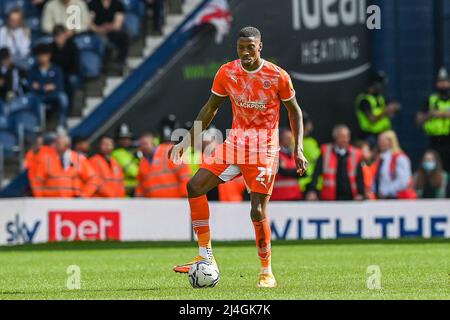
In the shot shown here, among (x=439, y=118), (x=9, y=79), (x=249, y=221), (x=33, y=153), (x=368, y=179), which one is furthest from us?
(x=9, y=79)

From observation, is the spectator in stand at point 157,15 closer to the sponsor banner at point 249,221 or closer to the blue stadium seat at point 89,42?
the blue stadium seat at point 89,42

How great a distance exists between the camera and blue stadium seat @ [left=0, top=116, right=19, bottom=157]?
2452 centimetres

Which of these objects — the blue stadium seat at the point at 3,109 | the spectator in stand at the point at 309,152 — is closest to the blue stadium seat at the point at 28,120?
the blue stadium seat at the point at 3,109

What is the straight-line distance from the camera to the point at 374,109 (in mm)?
23766

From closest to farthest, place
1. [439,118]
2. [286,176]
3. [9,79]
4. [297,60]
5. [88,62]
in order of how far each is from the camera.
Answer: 1. [286,176]
2. [439,118]
3. [297,60]
4. [9,79]
5. [88,62]

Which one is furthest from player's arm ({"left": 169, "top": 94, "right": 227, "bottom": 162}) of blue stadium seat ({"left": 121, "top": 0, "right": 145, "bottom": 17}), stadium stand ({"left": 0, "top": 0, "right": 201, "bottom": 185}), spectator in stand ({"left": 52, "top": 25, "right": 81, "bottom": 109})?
blue stadium seat ({"left": 121, "top": 0, "right": 145, "bottom": 17})

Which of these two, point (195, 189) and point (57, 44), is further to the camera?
point (57, 44)

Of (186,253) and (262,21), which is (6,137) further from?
(186,253)

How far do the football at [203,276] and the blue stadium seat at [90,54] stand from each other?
14501 mm

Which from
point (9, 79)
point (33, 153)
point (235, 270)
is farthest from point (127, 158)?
point (235, 270)

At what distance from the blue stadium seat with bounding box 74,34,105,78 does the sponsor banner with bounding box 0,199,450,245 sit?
5.06 metres

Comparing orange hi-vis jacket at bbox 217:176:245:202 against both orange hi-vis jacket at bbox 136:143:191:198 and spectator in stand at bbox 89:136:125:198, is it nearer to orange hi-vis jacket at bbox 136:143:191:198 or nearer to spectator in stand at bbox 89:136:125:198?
orange hi-vis jacket at bbox 136:143:191:198

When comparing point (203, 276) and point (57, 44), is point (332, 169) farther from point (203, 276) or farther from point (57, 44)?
point (203, 276)

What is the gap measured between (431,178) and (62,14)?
7.94 metres
